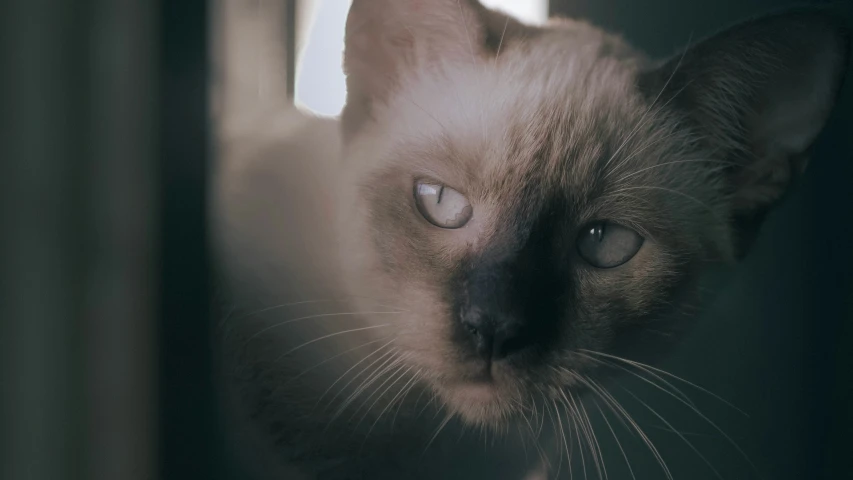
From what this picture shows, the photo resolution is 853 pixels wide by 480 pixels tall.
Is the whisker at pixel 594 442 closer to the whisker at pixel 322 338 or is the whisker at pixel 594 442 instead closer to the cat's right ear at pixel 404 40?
the whisker at pixel 322 338

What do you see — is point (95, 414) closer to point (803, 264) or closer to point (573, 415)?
point (573, 415)

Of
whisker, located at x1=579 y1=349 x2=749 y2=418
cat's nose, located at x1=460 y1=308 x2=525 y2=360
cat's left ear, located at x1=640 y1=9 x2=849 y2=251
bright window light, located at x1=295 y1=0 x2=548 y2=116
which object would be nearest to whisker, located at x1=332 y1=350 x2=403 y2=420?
cat's nose, located at x1=460 y1=308 x2=525 y2=360

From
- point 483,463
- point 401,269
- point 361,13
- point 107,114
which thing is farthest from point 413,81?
point 483,463

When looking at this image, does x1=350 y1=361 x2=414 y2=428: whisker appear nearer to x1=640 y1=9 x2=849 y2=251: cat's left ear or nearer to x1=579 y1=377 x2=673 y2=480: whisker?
x1=579 y1=377 x2=673 y2=480: whisker

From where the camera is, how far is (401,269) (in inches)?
31.8

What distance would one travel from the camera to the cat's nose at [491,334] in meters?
0.72

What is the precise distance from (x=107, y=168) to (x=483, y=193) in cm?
47

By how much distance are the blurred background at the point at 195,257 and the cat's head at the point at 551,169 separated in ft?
0.15

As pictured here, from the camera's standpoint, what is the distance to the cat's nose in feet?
Result: 2.37

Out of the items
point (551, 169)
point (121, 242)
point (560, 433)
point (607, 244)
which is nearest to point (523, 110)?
point (551, 169)

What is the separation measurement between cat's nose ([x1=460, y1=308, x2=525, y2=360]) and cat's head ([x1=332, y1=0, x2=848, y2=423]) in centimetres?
1

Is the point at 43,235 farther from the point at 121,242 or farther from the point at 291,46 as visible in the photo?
the point at 291,46

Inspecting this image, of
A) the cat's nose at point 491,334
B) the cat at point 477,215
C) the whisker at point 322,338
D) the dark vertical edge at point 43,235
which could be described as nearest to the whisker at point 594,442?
the cat at point 477,215

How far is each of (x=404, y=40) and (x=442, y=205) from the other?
0.72 feet
